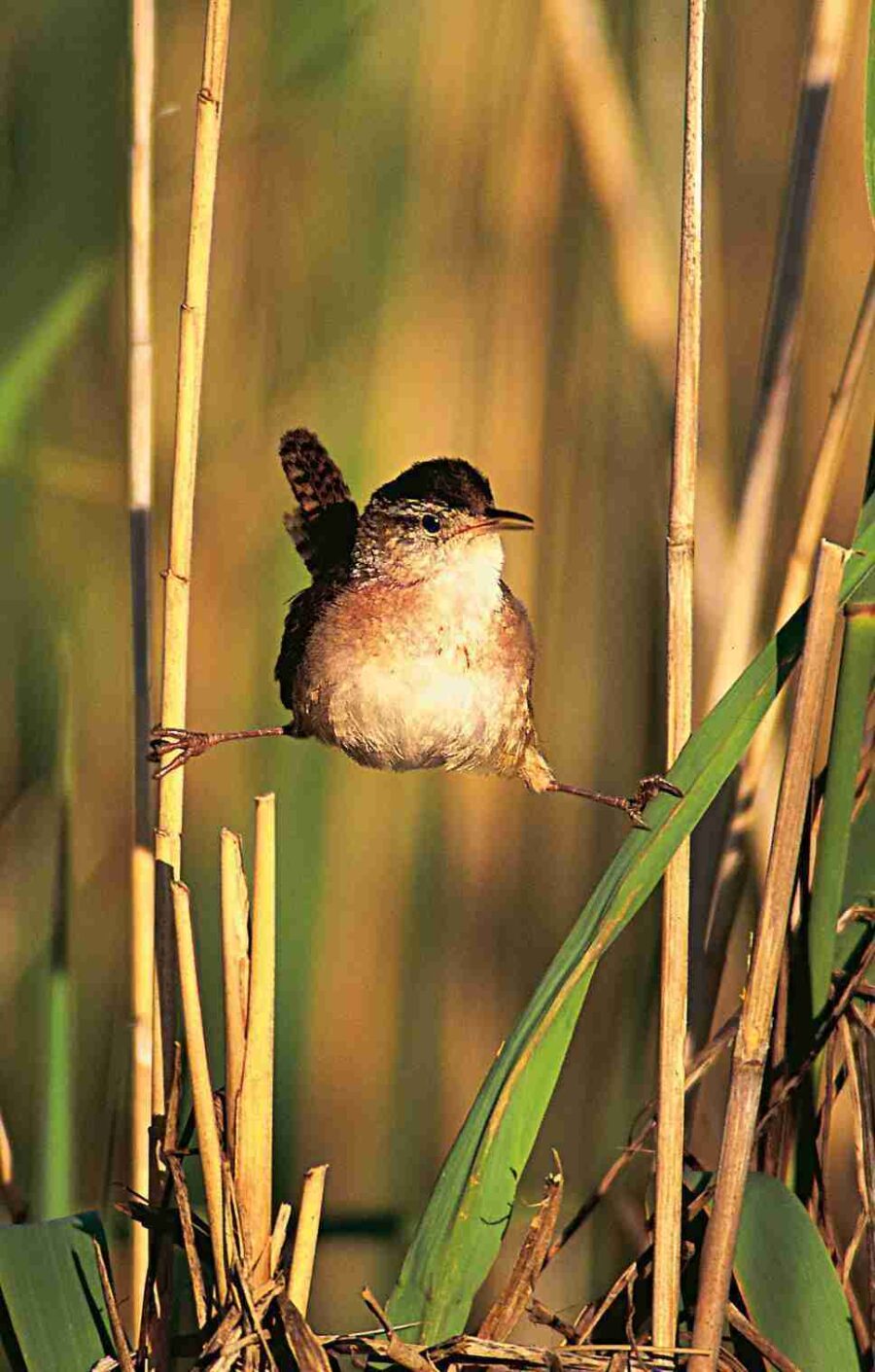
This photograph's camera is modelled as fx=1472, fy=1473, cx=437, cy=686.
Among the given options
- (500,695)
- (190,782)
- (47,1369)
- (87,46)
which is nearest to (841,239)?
(500,695)

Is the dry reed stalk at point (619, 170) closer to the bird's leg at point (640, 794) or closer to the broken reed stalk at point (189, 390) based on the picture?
the bird's leg at point (640, 794)

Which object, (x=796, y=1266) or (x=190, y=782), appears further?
(x=190, y=782)

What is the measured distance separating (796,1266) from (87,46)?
2198mm

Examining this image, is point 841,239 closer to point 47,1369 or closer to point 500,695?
point 500,695

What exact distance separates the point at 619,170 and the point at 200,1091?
1877 mm

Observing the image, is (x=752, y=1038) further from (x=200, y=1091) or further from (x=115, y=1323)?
(x=115, y=1323)

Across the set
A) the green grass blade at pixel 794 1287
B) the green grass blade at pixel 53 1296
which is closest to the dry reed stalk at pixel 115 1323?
the green grass blade at pixel 53 1296

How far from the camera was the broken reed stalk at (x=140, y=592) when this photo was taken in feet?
6.54

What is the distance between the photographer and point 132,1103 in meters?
2.11

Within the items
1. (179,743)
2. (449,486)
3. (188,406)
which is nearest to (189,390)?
(188,406)

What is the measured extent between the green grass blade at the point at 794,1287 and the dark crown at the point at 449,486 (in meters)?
1.06

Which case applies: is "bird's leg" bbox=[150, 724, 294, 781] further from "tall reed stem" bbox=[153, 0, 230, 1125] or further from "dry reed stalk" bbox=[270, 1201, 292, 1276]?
"dry reed stalk" bbox=[270, 1201, 292, 1276]

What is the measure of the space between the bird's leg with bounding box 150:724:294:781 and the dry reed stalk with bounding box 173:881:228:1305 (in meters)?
0.24

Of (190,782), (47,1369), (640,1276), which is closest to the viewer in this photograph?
(47,1369)
